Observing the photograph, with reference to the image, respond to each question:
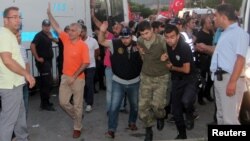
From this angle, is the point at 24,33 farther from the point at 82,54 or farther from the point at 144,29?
the point at 144,29

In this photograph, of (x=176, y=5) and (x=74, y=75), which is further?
(x=176, y=5)

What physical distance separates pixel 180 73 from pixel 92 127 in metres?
2.01

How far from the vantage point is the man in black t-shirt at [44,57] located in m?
9.51

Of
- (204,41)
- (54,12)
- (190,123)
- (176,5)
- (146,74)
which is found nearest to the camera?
(146,74)

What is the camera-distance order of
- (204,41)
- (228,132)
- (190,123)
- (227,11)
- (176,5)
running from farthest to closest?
(176,5) → (204,41) → (190,123) → (227,11) → (228,132)

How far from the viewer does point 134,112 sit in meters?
7.62

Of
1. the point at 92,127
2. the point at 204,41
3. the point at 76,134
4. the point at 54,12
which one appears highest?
the point at 54,12

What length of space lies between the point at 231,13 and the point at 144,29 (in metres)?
1.36

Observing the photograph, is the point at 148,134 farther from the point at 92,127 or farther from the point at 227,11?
the point at 227,11

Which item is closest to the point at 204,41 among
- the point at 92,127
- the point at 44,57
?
the point at 92,127

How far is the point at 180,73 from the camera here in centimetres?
695

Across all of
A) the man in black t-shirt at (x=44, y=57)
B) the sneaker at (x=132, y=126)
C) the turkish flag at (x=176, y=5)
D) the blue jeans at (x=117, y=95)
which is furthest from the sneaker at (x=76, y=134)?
the turkish flag at (x=176, y=5)

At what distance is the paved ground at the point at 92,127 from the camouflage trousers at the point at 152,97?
58cm

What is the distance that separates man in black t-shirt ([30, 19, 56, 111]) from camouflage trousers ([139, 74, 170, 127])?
3.25 meters
